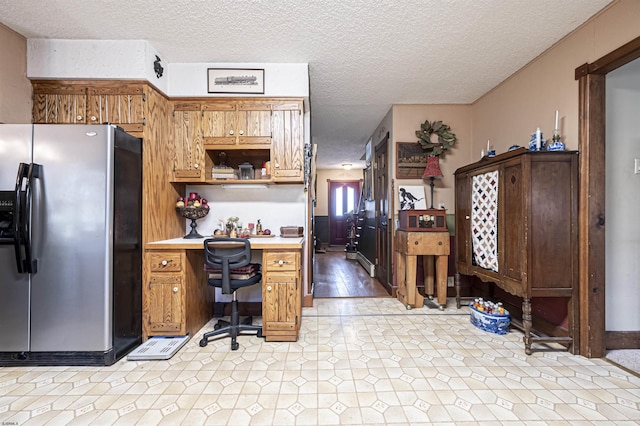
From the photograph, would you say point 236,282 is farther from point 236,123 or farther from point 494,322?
point 494,322

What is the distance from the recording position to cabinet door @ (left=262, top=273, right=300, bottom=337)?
8.02ft

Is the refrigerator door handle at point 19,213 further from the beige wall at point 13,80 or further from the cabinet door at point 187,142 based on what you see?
the cabinet door at point 187,142

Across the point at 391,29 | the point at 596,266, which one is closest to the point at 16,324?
the point at 391,29

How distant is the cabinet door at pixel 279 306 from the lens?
2443mm

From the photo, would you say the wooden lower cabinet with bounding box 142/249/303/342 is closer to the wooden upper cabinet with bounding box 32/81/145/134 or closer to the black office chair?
the black office chair

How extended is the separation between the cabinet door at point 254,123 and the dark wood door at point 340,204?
259 inches

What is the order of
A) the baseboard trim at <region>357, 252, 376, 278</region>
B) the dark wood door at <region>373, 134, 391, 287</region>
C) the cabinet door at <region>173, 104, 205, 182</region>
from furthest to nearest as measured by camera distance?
the baseboard trim at <region>357, 252, 376, 278</region> → the dark wood door at <region>373, 134, 391, 287</region> → the cabinet door at <region>173, 104, 205, 182</region>

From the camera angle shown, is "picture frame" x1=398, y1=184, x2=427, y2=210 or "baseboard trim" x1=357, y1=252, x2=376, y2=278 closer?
"picture frame" x1=398, y1=184, x2=427, y2=210

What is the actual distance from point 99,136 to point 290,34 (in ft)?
5.57

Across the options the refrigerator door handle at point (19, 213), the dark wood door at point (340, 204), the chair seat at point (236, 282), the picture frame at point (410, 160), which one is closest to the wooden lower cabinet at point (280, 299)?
the chair seat at point (236, 282)

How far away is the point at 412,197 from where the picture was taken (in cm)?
379

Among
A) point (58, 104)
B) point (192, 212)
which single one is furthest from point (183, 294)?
point (58, 104)

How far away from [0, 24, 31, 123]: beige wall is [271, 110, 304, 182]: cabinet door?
215cm

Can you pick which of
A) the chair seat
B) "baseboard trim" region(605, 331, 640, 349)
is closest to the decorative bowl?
the chair seat
